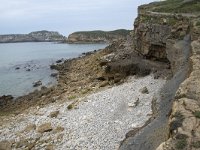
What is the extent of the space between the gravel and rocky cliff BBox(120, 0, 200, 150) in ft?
8.57

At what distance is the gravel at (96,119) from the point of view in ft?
73.8

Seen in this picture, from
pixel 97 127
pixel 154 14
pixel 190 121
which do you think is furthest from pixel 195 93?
pixel 154 14

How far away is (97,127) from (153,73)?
12.3 meters

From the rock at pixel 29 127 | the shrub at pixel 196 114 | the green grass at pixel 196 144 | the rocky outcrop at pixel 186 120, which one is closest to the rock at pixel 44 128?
the rock at pixel 29 127

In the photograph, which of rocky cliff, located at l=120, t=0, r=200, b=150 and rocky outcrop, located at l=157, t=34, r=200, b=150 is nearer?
rocky outcrop, located at l=157, t=34, r=200, b=150

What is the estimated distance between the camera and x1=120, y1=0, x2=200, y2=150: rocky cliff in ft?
40.1

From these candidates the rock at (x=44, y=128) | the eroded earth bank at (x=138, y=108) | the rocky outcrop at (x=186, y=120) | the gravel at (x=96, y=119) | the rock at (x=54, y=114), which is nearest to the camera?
the rocky outcrop at (x=186, y=120)

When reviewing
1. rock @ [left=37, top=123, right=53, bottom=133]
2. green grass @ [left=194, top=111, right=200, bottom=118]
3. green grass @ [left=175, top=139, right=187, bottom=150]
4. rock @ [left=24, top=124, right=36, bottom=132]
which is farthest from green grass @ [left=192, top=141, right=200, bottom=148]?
rock @ [left=24, top=124, right=36, bottom=132]

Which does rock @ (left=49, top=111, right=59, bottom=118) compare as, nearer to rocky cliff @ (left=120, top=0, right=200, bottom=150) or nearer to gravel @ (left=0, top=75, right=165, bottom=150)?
gravel @ (left=0, top=75, right=165, bottom=150)

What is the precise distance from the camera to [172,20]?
3672cm

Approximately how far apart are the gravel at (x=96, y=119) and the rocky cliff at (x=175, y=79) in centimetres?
261

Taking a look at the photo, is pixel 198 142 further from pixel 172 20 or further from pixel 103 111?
pixel 172 20

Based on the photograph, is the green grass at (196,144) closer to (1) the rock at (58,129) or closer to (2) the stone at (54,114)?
(1) the rock at (58,129)

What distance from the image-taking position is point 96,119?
82.4ft
